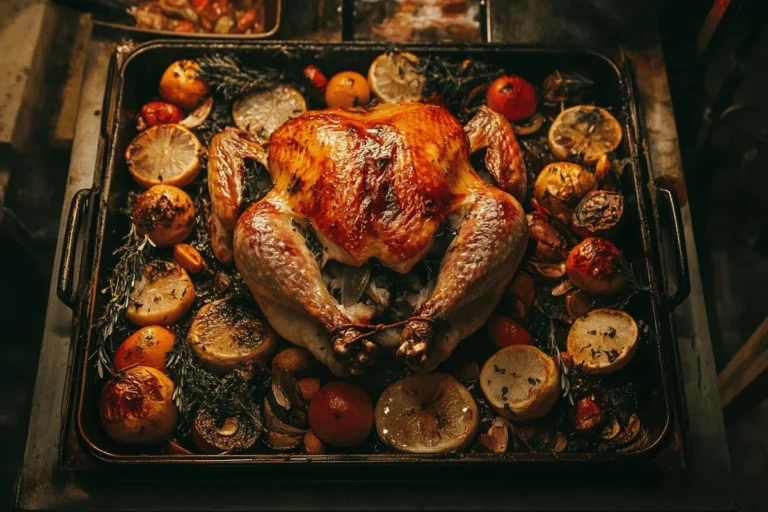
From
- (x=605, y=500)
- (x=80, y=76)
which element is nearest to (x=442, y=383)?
(x=605, y=500)

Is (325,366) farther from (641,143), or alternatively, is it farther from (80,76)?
(80,76)

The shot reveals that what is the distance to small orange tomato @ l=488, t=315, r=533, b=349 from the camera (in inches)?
127

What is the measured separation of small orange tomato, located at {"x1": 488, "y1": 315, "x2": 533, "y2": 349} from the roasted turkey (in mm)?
140

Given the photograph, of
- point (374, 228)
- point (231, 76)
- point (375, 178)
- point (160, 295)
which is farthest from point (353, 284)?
point (231, 76)

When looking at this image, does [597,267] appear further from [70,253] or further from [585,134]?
[70,253]

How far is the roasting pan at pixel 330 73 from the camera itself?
2.89 metres

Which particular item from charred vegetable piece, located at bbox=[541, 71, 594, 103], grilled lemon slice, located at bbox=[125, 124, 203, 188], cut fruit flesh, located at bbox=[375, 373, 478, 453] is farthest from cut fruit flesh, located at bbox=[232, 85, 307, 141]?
cut fruit flesh, located at bbox=[375, 373, 478, 453]

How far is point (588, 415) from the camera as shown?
307 centimetres

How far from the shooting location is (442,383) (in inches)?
122

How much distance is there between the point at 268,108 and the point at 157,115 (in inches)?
23.0

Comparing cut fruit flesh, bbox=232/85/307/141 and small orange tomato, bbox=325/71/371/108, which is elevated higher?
small orange tomato, bbox=325/71/371/108

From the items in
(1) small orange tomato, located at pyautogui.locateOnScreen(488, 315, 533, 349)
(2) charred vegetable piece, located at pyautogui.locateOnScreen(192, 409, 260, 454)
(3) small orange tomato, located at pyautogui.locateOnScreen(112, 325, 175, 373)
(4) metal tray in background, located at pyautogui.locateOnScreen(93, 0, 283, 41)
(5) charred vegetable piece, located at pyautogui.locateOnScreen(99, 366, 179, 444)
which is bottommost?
(2) charred vegetable piece, located at pyautogui.locateOnScreen(192, 409, 260, 454)

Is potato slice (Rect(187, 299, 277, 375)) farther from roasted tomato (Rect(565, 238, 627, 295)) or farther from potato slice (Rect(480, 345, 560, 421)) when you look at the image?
roasted tomato (Rect(565, 238, 627, 295))

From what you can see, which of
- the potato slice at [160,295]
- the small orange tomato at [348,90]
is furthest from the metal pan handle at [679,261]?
the potato slice at [160,295]
